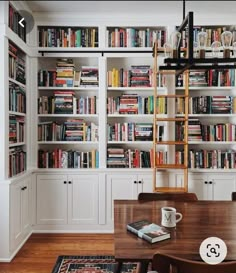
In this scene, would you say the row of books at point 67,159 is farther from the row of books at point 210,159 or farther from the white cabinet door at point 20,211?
the row of books at point 210,159

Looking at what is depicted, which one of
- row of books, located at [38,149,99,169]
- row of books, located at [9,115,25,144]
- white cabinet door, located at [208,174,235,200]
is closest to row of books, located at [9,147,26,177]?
row of books, located at [9,115,25,144]

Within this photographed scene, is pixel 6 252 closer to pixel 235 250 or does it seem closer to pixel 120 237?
pixel 120 237

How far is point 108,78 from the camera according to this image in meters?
3.80

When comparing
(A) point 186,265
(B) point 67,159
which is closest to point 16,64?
(B) point 67,159

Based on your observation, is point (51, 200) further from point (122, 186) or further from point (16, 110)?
point (16, 110)

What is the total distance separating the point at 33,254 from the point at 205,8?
10.3ft

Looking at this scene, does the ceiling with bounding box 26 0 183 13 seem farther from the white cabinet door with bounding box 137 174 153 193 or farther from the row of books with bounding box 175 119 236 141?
the white cabinet door with bounding box 137 174 153 193

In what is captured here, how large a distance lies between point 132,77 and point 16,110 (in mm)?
1376

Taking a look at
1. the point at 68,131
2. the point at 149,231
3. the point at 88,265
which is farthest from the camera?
the point at 68,131

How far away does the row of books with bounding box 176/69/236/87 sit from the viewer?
3742 millimetres

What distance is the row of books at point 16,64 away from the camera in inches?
125

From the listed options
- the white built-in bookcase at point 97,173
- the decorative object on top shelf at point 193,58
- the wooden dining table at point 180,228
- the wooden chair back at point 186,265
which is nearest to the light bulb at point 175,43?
the decorative object on top shelf at point 193,58

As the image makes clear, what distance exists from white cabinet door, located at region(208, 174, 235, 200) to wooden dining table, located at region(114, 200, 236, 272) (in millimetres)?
1335

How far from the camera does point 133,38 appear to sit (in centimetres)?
378
